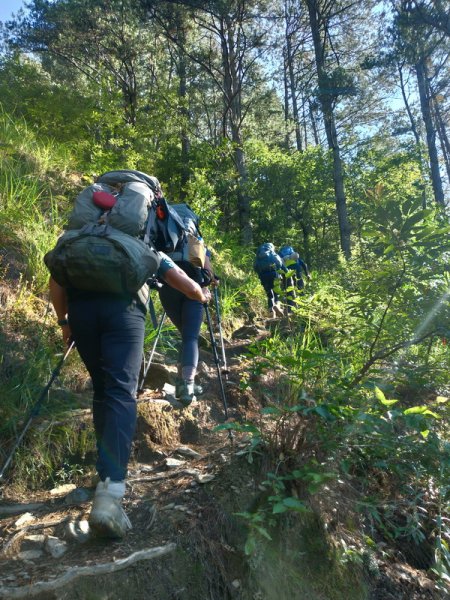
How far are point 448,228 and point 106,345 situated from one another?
1.89 meters

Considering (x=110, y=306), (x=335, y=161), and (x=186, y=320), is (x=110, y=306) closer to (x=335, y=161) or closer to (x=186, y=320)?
(x=186, y=320)

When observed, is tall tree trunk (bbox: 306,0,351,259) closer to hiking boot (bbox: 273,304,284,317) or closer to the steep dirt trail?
hiking boot (bbox: 273,304,284,317)

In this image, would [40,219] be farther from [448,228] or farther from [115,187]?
[448,228]

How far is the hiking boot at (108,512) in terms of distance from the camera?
2193mm

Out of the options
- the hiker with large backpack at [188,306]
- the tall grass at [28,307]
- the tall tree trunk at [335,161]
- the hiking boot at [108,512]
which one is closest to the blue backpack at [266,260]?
the tall grass at [28,307]

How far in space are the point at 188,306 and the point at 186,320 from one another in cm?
12

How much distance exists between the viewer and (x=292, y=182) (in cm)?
1817

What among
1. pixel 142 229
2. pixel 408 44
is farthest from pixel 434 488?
pixel 408 44

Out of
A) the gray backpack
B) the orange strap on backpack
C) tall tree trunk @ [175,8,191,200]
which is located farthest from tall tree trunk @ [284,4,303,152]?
the gray backpack

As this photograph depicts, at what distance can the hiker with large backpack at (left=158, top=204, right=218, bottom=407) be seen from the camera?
3.78m

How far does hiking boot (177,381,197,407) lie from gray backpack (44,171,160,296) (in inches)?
56.7

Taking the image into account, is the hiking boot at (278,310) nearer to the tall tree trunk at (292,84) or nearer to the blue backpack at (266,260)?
the blue backpack at (266,260)

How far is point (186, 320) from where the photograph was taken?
3.99 metres

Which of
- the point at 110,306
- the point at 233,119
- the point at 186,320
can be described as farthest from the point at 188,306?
the point at 233,119
